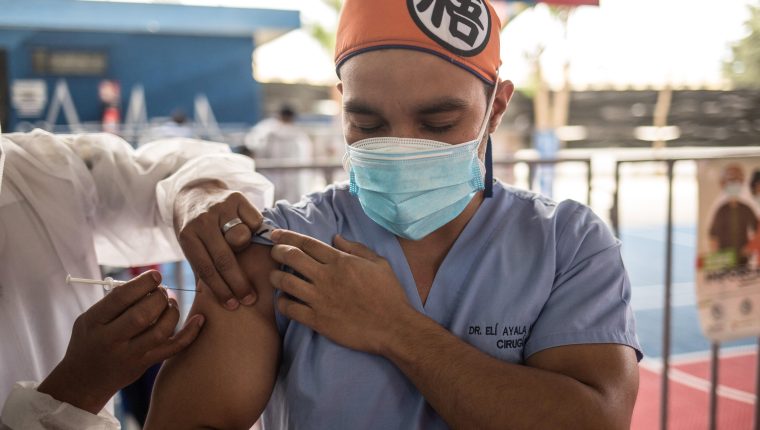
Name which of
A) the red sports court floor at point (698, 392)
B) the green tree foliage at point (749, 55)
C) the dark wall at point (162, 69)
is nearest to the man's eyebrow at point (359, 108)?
the red sports court floor at point (698, 392)

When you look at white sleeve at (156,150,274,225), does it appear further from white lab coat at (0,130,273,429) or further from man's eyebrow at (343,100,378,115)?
man's eyebrow at (343,100,378,115)

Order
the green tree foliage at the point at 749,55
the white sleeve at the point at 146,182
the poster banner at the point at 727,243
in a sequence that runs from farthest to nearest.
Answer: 1. the green tree foliage at the point at 749,55
2. the poster banner at the point at 727,243
3. the white sleeve at the point at 146,182

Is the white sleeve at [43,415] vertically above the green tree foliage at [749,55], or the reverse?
the green tree foliage at [749,55]

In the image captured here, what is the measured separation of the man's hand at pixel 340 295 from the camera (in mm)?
1171

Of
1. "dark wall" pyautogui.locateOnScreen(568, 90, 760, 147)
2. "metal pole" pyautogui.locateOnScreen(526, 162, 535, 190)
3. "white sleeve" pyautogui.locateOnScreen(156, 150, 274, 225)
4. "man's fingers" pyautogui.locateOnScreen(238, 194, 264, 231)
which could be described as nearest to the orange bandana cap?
"man's fingers" pyautogui.locateOnScreen(238, 194, 264, 231)

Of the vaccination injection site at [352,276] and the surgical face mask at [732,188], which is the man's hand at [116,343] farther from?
the surgical face mask at [732,188]

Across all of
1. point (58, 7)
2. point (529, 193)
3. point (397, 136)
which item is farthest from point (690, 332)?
point (58, 7)

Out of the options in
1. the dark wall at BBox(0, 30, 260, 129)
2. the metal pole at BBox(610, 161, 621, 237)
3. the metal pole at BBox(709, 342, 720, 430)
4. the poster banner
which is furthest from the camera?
the dark wall at BBox(0, 30, 260, 129)

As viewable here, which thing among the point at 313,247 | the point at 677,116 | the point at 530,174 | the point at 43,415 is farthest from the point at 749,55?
the point at 677,116

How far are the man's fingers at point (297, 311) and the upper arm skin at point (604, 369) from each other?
0.43 meters

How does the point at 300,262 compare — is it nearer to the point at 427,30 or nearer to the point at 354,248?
the point at 354,248

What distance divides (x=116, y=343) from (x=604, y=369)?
0.89 metres

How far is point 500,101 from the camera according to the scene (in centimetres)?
146

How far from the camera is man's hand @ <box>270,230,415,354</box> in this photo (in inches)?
46.1
